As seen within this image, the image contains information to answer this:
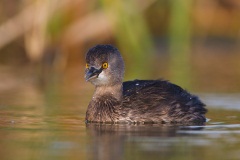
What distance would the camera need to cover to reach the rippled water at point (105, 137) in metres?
8.65

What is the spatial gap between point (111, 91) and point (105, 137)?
1714mm

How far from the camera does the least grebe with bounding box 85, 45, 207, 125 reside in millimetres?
11016

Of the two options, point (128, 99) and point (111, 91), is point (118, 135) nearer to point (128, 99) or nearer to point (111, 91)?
point (128, 99)

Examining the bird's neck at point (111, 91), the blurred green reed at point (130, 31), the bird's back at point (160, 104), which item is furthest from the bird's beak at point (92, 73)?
the blurred green reed at point (130, 31)

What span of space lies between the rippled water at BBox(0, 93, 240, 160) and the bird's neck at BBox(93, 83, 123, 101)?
1.48 feet

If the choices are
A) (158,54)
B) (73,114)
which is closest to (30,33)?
(158,54)

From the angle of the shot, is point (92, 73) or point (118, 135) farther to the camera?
point (92, 73)

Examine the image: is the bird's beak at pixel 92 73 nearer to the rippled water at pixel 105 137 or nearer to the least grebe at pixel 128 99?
the least grebe at pixel 128 99

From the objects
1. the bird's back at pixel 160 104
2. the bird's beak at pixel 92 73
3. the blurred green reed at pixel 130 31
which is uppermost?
the blurred green reed at pixel 130 31

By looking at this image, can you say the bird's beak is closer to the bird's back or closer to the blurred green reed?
the bird's back

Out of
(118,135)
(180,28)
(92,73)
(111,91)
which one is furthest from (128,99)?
(180,28)

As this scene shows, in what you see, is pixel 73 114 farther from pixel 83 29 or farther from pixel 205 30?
pixel 205 30

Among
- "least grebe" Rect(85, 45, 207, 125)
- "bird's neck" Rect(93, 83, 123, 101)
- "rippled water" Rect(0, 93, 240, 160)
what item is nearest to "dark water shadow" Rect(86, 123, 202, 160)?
"rippled water" Rect(0, 93, 240, 160)

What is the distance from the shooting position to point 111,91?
11.4 metres
